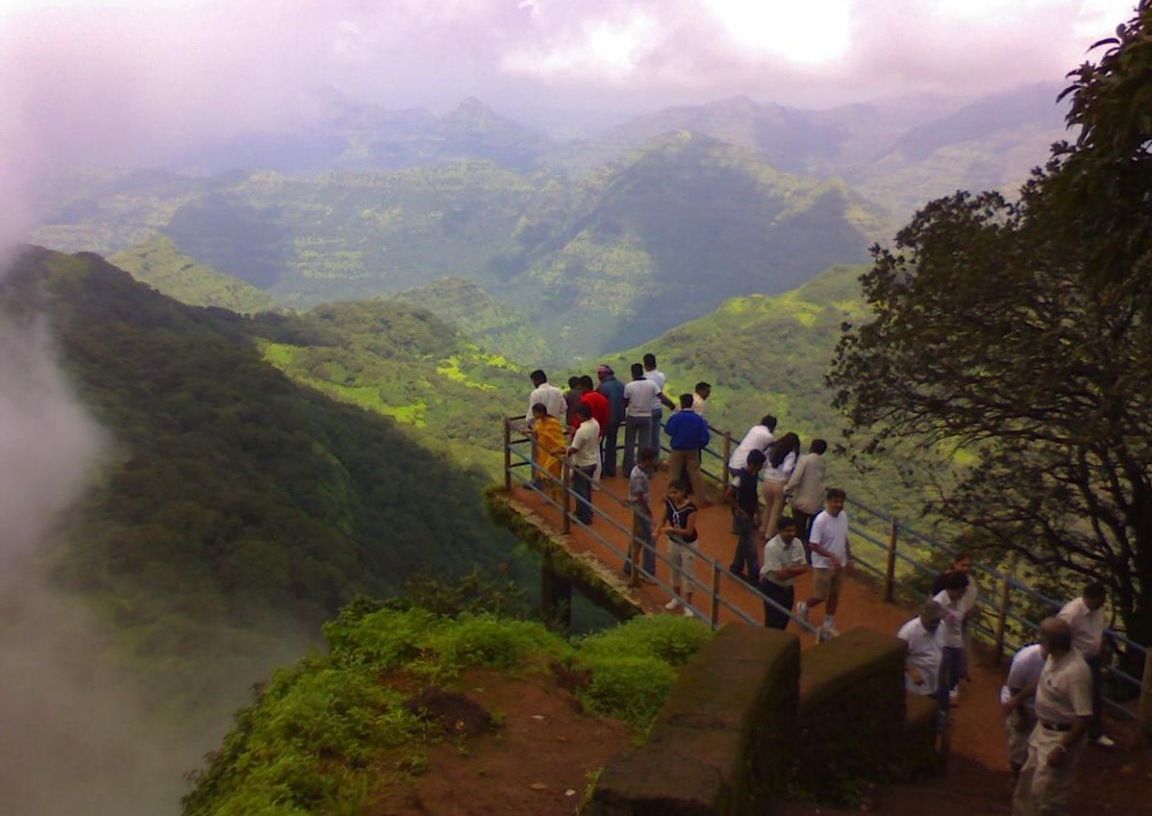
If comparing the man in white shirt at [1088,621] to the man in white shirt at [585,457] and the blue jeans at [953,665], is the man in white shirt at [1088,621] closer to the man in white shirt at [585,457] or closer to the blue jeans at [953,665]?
the blue jeans at [953,665]

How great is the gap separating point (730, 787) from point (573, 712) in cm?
288

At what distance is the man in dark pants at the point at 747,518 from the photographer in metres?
8.77

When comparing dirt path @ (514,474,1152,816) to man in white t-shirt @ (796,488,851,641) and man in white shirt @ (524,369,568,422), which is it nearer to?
man in white t-shirt @ (796,488,851,641)

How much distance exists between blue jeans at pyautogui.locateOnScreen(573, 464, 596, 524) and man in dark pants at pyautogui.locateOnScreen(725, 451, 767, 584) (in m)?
1.71

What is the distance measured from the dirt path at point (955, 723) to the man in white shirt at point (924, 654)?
0.64 m

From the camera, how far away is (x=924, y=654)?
6.20 m

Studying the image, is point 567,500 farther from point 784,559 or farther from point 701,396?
point 784,559

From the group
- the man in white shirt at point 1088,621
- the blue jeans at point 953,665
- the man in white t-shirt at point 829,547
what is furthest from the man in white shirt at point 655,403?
the man in white shirt at point 1088,621

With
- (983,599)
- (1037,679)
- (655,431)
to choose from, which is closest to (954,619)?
(1037,679)

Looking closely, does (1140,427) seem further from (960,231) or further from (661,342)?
(661,342)

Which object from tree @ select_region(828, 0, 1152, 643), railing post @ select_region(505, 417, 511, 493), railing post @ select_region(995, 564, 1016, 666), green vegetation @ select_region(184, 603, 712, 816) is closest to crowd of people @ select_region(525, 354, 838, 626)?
railing post @ select_region(505, 417, 511, 493)

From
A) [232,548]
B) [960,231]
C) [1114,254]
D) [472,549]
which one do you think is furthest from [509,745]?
[472,549]

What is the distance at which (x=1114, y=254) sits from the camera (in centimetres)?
612

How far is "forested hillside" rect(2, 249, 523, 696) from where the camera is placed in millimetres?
42531
